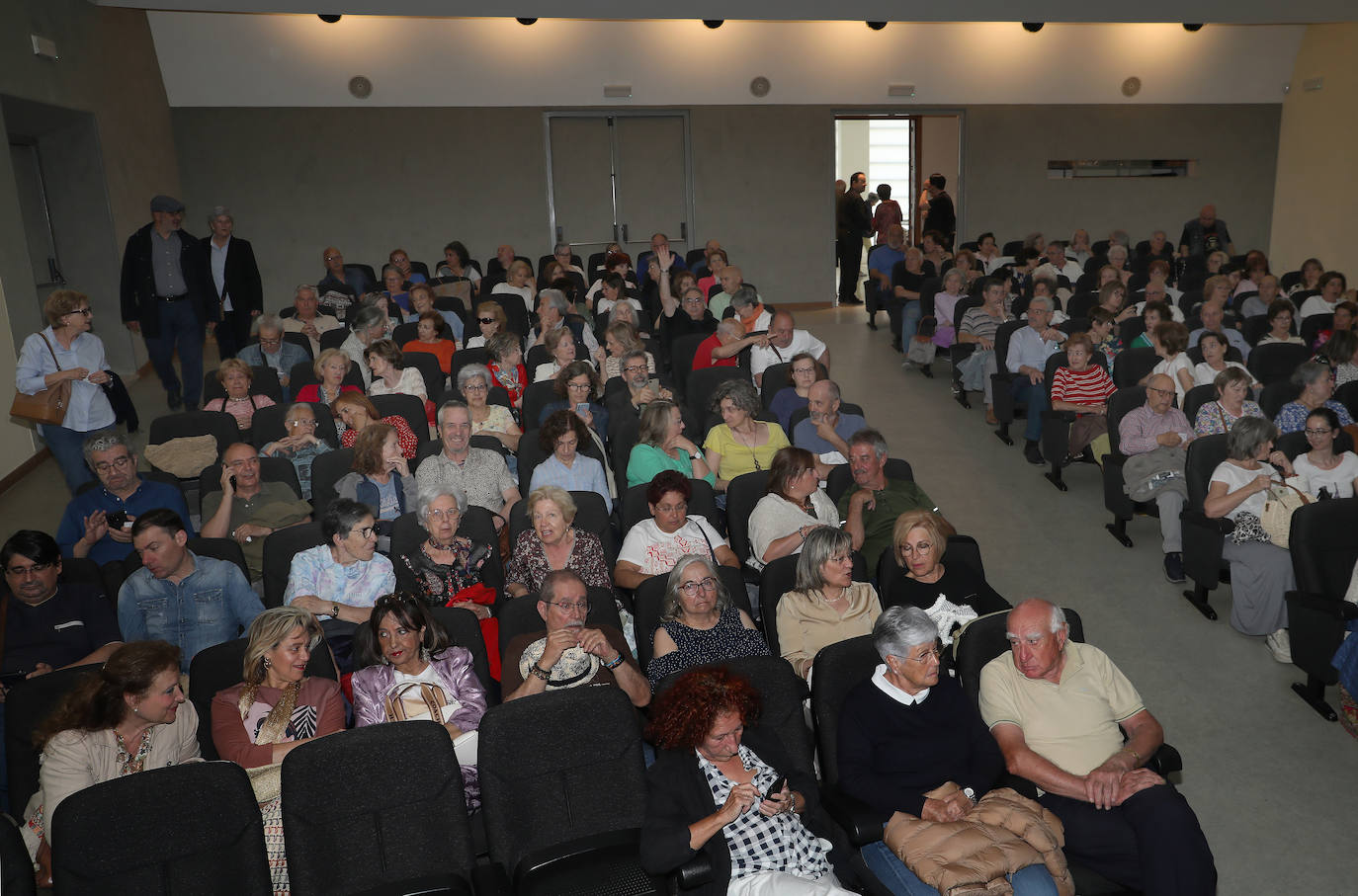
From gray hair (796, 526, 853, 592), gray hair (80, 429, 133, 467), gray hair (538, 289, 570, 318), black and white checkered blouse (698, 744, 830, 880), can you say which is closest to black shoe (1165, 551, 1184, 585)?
gray hair (796, 526, 853, 592)

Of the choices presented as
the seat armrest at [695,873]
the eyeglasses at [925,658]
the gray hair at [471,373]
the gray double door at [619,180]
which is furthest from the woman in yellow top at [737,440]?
the gray double door at [619,180]

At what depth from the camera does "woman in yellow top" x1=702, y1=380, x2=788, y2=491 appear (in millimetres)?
5242

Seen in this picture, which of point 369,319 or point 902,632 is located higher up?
point 369,319

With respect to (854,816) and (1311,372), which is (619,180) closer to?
(1311,372)

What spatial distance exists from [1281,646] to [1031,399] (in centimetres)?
288

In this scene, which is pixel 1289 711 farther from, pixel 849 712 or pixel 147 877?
pixel 147 877

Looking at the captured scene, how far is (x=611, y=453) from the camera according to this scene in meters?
5.64

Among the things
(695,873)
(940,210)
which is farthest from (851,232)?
(695,873)

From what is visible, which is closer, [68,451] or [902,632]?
[902,632]

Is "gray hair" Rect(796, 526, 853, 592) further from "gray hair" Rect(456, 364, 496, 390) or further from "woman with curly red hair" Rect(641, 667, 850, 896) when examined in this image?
"gray hair" Rect(456, 364, 496, 390)

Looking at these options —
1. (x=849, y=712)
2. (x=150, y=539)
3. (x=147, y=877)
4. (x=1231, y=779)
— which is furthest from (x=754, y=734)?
(x=150, y=539)

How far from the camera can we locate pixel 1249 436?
4.86 m

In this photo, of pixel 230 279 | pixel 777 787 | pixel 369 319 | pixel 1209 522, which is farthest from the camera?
pixel 230 279

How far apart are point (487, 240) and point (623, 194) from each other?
1.88 meters
